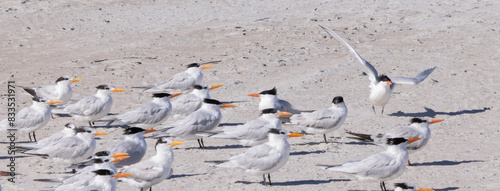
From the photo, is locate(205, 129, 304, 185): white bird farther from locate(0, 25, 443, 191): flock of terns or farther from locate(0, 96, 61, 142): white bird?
locate(0, 96, 61, 142): white bird

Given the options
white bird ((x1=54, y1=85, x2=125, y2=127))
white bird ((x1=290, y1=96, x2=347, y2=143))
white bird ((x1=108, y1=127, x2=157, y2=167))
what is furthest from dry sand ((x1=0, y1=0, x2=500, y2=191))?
white bird ((x1=108, y1=127, x2=157, y2=167))

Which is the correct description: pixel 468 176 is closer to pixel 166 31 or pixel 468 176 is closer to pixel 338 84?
pixel 338 84

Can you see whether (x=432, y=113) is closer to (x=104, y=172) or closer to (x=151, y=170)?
(x=151, y=170)

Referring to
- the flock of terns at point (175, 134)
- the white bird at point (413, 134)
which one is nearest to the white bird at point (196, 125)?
the flock of terns at point (175, 134)

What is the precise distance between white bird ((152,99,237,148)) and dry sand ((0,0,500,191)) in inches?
10.7

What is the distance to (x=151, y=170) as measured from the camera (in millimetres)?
8297

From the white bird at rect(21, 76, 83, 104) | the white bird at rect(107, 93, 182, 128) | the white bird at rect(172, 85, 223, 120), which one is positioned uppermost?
the white bird at rect(21, 76, 83, 104)

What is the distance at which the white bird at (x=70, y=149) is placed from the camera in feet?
30.2

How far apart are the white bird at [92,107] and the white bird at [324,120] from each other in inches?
119

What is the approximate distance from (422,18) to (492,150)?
1002cm

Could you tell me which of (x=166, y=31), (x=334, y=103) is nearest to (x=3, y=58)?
(x=166, y=31)

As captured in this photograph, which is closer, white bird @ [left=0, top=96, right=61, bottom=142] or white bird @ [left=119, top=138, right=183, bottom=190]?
white bird @ [left=119, top=138, right=183, bottom=190]

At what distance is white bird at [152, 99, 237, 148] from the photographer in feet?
33.9

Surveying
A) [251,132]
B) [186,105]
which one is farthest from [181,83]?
[251,132]
